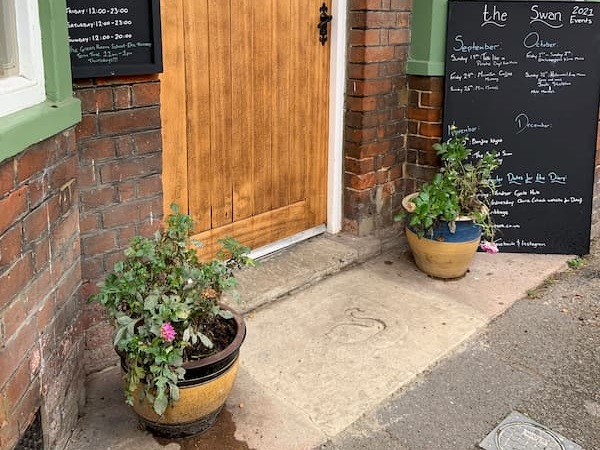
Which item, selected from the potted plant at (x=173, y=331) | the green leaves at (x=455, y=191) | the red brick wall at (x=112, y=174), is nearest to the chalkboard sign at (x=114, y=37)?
the red brick wall at (x=112, y=174)

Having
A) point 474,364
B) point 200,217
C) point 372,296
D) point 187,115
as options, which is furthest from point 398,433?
point 187,115

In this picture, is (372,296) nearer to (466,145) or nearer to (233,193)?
(233,193)

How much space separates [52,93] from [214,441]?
1.40 metres

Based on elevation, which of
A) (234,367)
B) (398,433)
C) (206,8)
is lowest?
(398,433)

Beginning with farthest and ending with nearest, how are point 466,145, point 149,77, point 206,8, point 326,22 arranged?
point 466,145
point 326,22
point 206,8
point 149,77

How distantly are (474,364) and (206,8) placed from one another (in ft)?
→ 7.17

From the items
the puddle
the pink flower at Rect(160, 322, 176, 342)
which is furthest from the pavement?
the pink flower at Rect(160, 322, 176, 342)

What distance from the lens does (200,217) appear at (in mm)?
3676

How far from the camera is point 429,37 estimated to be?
4.22 meters

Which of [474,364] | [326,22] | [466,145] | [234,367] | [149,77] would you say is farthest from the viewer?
[466,145]

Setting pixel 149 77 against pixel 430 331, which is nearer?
pixel 149 77

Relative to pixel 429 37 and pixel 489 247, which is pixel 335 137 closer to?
pixel 429 37

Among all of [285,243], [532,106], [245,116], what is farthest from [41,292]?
[532,106]

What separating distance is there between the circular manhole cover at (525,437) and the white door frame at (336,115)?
6.52 feet
